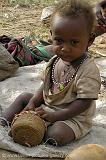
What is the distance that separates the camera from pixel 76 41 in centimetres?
320

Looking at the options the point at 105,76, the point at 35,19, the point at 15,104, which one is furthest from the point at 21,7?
the point at 15,104

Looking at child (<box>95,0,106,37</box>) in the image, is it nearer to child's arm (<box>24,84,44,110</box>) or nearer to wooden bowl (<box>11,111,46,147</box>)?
child's arm (<box>24,84,44,110</box>)

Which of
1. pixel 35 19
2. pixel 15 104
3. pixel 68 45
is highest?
pixel 68 45

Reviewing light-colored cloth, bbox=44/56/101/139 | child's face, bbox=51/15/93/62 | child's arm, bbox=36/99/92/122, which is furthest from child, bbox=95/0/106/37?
child's arm, bbox=36/99/92/122

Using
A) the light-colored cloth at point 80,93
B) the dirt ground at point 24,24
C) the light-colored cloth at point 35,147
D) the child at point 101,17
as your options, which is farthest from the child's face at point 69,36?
the dirt ground at point 24,24

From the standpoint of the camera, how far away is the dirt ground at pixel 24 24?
20.5 feet

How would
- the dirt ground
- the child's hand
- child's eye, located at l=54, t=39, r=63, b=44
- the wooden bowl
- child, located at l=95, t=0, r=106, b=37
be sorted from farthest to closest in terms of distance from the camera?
1. the dirt ground
2. child, located at l=95, t=0, r=106, b=37
3. the child's hand
4. child's eye, located at l=54, t=39, r=63, b=44
5. the wooden bowl

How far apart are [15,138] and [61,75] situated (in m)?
0.59

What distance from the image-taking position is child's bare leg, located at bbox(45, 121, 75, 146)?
10.5 feet

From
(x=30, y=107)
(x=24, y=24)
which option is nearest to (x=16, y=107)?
(x=30, y=107)

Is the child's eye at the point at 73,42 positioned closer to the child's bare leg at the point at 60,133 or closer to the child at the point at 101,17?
the child's bare leg at the point at 60,133

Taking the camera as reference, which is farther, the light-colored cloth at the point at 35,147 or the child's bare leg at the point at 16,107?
the child's bare leg at the point at 16,107

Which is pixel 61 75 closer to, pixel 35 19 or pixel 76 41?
pixel 76 41

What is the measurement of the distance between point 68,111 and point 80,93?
162 millimetres
